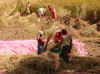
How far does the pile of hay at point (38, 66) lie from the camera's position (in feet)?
31.3

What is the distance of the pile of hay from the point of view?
9.54 m

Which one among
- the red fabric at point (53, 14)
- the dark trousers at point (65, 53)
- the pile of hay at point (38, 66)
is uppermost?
the red fabric at point (53, 14)

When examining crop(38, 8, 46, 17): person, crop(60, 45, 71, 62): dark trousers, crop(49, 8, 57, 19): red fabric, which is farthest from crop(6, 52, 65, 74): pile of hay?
crop(38, 8, 46, 17): person

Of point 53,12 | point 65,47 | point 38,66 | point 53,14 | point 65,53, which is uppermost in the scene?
point 53,12

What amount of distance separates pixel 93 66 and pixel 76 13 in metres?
8.23

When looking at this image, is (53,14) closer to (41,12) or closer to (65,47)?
(41,12)

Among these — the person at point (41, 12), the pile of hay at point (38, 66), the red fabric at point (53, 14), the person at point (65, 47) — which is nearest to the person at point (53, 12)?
the red fabric at point (53, 14)

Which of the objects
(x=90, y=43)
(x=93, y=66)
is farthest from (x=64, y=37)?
(x=90, y=43)

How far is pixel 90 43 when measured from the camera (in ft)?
46.7

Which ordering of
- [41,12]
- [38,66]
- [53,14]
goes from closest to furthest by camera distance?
[38,66], [53,14], [41,12]

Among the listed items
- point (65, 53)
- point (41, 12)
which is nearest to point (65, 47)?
point (65, 53)

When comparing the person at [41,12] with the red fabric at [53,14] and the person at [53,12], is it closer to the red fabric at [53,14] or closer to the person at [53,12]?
the person at [53,12]

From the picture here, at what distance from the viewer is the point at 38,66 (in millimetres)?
9562

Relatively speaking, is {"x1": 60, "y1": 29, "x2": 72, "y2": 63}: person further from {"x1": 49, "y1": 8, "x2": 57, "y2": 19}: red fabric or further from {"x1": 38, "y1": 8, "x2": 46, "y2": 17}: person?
{"x1": 38, "y1": 8, "x2": 46, "y2": 17}: person
